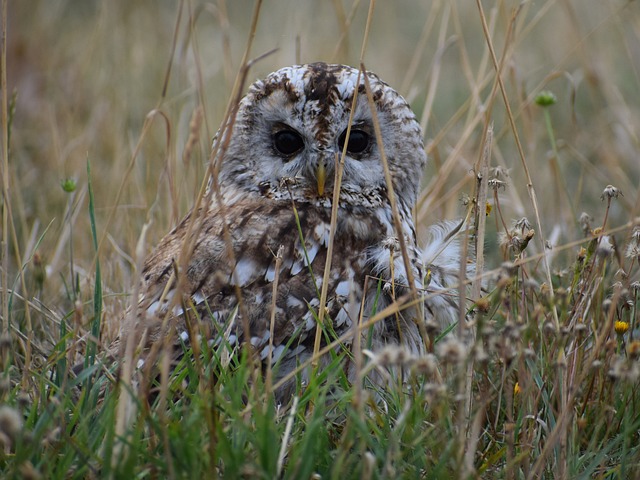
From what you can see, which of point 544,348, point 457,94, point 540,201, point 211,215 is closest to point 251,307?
point 211,215

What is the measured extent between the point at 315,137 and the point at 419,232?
98cm

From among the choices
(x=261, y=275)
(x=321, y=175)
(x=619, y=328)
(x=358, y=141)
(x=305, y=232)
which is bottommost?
(x=619, y=328)

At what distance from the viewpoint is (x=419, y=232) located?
11.9ft

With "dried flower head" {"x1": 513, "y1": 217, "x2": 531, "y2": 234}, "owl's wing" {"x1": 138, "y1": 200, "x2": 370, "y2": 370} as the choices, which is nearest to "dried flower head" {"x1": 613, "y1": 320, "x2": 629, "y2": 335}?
"dried flower head" {"x1": 513, "y1": 217, "x2": 531, "y2": 234}

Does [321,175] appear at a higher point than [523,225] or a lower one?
higher

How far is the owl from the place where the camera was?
253 centimetres

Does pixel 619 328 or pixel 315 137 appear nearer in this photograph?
pixel 619 328

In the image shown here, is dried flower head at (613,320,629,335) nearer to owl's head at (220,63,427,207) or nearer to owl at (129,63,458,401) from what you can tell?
owl at (129,63,458,401)

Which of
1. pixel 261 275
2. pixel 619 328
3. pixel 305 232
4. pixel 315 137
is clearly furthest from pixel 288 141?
A: pixel 619 328

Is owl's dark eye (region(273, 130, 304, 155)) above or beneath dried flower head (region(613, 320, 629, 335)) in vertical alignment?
above

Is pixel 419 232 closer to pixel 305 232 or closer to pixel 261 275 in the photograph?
pixel 305 232

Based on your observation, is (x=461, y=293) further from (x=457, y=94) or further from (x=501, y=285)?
(x=457, y=94)

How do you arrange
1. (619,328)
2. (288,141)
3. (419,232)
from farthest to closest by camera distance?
(419,232), (288,141), (619,328)

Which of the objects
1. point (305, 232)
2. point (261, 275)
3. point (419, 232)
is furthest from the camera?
point (419, 232)
